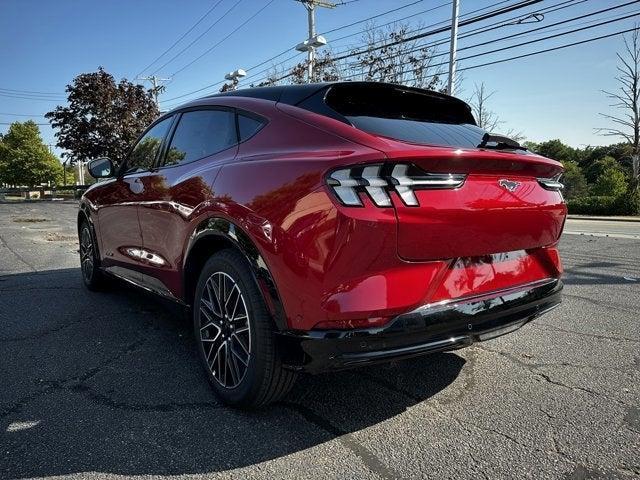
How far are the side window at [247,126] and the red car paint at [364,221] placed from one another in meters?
0.06

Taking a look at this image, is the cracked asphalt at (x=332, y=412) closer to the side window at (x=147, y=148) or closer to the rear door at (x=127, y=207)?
the rear door at (x=127, y=207)

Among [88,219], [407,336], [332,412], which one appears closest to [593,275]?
[332,412]

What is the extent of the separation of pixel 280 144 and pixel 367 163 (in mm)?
591

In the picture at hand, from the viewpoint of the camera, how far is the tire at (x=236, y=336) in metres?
2.26

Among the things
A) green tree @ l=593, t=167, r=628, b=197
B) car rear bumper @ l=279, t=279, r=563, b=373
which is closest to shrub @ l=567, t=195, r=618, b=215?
green tree @ l=593, t=167, r=628, b=197

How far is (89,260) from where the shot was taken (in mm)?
5051

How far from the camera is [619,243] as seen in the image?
29.8 ft

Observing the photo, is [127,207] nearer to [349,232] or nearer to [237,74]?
[349,232]

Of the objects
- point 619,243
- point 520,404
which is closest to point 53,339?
point 520,404

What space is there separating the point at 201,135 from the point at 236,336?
138 centimetres

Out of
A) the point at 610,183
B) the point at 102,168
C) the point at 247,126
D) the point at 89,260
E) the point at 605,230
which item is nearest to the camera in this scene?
the point at 247,126

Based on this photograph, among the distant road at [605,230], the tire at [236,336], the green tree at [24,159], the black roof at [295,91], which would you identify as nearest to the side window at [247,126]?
the black roof at [295,91]

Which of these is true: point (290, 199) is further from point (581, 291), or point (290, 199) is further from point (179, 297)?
point (581, 291)

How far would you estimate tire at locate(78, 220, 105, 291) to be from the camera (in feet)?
15.8
